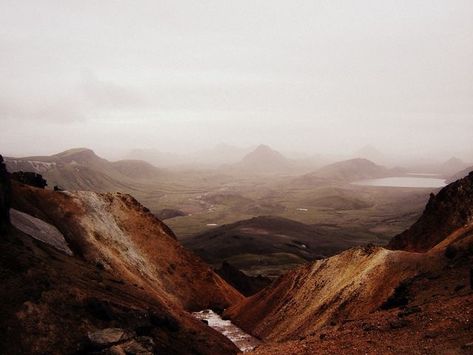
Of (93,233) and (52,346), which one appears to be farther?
(93,233)

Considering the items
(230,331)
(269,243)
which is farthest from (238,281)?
(269,243)

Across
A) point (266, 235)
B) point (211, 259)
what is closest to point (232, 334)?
point (211, 259)

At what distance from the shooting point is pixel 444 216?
59.7 meters

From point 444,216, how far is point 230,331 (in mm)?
32533

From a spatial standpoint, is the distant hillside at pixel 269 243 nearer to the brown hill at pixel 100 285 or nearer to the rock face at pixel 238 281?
the rock face at pixel 238 281

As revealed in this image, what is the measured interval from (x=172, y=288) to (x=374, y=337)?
128 ft

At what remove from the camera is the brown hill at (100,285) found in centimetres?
2589

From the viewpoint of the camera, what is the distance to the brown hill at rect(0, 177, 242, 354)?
84.9 ft

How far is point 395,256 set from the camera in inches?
1679

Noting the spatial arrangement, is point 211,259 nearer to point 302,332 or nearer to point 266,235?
point 266,235

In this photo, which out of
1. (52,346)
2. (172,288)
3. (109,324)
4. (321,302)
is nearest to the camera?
(52,346)

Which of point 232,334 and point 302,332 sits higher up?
point 302,332

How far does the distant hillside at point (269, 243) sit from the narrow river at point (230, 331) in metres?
51.4

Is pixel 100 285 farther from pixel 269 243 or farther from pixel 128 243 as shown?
pixel 269 243
